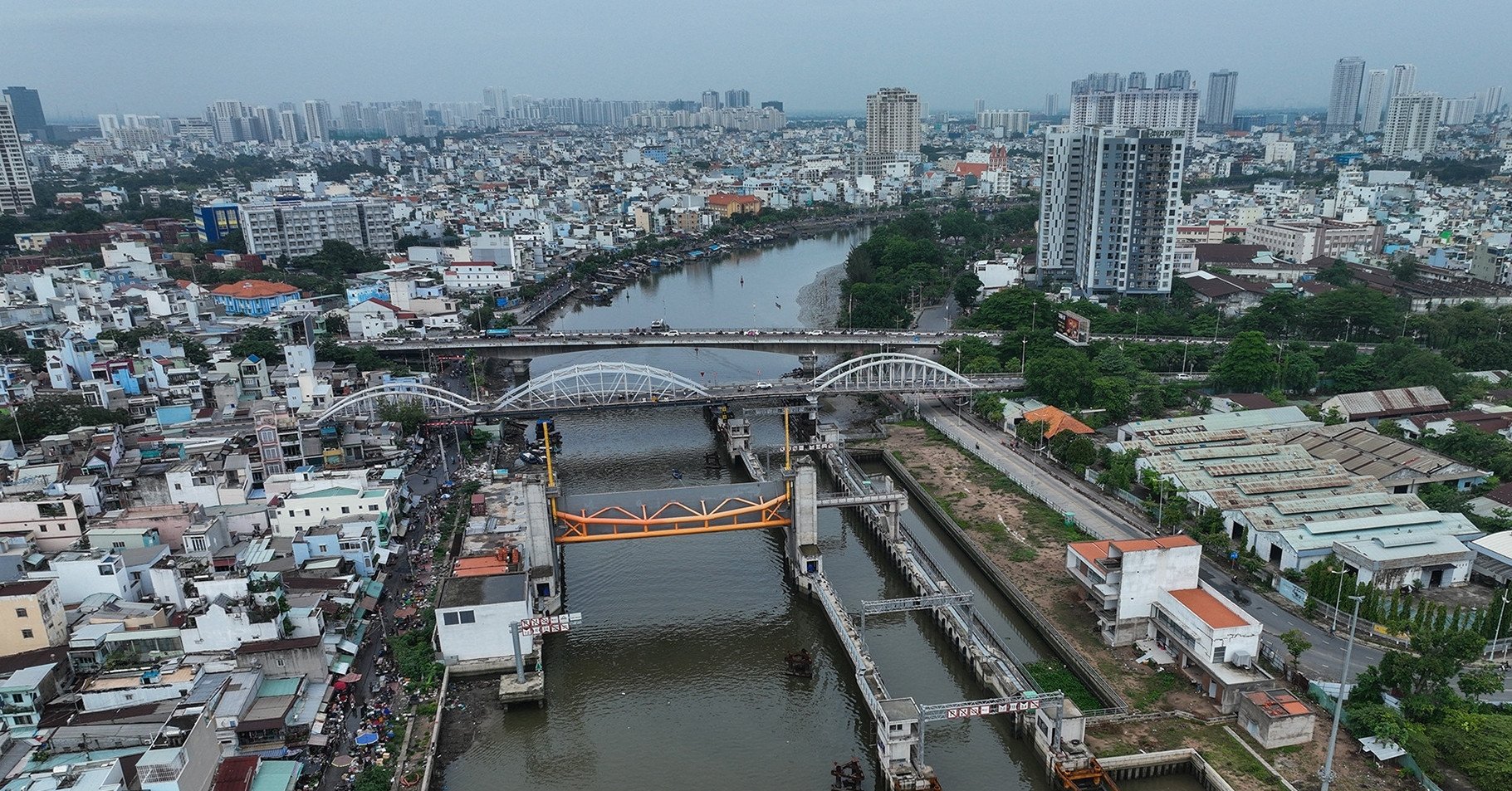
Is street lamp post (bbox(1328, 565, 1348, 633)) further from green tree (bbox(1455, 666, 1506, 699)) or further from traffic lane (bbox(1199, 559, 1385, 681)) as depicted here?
green tree (bbox(1455, 666, 1506, 699))

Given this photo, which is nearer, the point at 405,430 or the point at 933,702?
the point at 933,702

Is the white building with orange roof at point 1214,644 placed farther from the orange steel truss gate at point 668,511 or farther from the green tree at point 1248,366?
the green tree at point 1248,366

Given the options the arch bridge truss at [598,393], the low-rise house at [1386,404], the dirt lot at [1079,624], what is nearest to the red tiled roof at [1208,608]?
the dirt lot at [1079,624]

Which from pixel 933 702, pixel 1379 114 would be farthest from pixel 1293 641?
pixel 1379 114

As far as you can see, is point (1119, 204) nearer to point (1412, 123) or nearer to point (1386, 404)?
point (1386, 404)

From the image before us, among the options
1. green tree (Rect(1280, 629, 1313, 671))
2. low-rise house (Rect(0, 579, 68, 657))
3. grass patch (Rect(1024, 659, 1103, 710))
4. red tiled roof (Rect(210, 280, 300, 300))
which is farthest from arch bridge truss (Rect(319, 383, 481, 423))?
green tree (Rect(1280, 629, 1313, 671))

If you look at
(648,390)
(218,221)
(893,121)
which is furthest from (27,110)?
(648,390)

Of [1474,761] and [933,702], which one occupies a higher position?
[1474,761]

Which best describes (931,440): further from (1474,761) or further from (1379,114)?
(1379,114)
